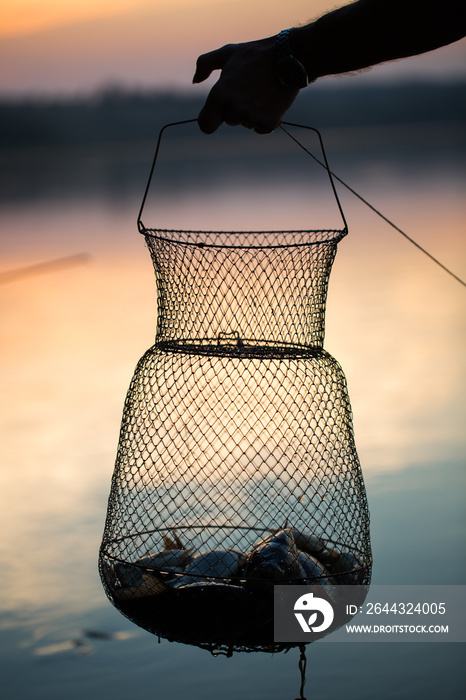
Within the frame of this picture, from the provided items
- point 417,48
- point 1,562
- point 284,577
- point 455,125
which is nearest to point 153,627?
point 284,577

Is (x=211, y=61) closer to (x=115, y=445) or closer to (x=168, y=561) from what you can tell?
(x=168, y=561)

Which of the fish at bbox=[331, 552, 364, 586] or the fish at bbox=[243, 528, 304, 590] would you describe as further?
the fish at bbox=[331, 552, 364, 586]

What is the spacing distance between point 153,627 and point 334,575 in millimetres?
470

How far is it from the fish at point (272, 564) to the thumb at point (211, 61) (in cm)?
116

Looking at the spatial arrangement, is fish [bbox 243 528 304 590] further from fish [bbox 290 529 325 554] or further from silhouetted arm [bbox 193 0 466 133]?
silhouetted arm [bbox 193 0 466 133]

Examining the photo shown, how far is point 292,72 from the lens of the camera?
1979mm

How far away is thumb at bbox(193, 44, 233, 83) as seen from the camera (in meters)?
2.10

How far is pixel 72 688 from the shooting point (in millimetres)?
4297

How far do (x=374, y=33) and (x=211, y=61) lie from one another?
421mm

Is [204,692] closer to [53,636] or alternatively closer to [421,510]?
[53,636]

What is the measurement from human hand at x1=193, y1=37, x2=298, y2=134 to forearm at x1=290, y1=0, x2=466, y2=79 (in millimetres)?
72

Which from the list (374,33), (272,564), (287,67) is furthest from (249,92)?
(272,564)

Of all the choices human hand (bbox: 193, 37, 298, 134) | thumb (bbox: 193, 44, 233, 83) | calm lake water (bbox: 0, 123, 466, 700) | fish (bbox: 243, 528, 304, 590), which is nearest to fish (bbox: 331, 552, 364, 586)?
fish (bbox: 243, 528, 304, 590)

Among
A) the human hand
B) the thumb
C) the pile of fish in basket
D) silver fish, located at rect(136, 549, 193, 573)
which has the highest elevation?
the thumb
